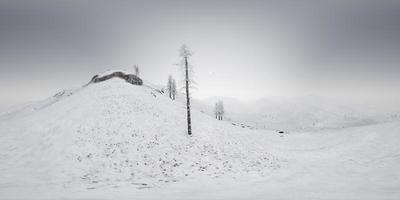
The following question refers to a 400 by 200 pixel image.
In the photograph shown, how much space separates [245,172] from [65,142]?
1800 centimetres

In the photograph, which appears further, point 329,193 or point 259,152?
point 259,152

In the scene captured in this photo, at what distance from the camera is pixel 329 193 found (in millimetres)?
13555

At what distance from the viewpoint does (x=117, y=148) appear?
22.4m

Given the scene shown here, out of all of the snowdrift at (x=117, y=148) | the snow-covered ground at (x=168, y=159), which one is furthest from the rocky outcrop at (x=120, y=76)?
the snowdrift at (x=117, y=148)

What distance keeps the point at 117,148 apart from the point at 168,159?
543cm

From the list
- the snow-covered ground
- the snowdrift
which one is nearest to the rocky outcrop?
the snow-covered ground

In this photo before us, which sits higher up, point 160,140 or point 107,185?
point 160,140

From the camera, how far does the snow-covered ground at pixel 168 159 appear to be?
14352 mm

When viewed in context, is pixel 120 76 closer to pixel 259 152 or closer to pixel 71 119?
pixel 71 119

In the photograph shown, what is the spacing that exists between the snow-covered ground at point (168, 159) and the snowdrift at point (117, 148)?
92 millimetres

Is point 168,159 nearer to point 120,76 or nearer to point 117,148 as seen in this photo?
point 117,148

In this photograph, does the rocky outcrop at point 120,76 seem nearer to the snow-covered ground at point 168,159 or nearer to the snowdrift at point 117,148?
the snow-covered ground at point 168,159

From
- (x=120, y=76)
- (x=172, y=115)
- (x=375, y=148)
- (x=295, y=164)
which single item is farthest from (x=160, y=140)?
(x=120, y=76)

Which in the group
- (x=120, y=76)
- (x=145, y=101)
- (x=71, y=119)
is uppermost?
(x=120, y=76)
